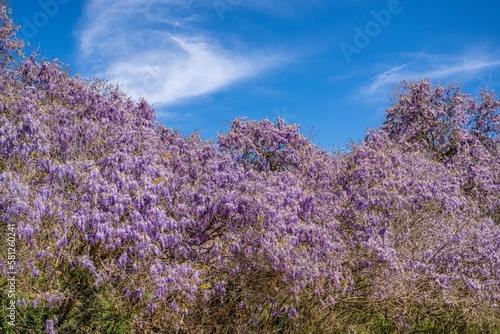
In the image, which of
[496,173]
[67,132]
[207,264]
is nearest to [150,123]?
[67,132]

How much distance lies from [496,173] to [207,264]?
15.9 meters

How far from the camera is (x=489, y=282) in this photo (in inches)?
545

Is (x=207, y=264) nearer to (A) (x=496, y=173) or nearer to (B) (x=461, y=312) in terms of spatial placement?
(B) (x=461, y=312)

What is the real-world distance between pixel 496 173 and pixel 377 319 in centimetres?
1123

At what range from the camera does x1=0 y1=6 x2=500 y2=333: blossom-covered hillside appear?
9039 mm

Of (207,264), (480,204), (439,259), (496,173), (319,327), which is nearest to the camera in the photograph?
(207,264)

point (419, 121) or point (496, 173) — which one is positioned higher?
point (419, 121)

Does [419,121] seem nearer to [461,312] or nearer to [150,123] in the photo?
[461,312]

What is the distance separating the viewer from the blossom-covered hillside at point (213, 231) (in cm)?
904

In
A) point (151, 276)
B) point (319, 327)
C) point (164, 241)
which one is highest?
point (164, 241)

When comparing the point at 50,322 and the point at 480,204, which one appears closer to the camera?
the point at 50,322

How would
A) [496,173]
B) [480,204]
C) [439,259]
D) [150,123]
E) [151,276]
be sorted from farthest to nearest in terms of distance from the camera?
1. [496,173]
2. [480,204]
3. [150,123]
4. [439,259]
5. [151,276]

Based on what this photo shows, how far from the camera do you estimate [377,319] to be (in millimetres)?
13906

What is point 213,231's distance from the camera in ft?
36.4
